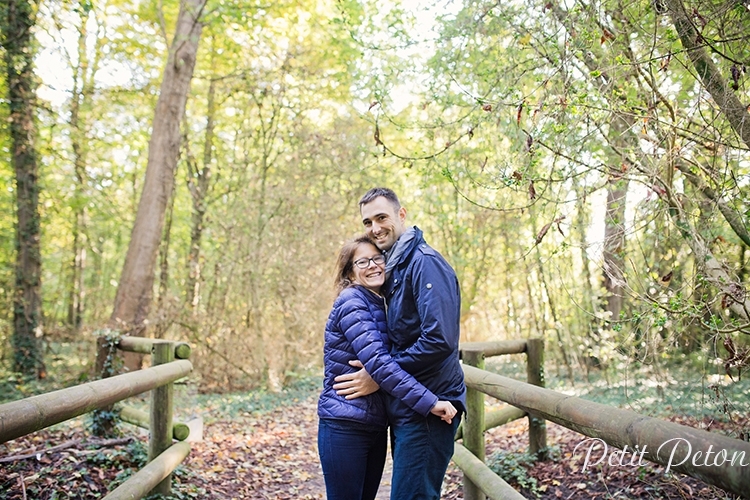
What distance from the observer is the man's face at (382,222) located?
2947 mm

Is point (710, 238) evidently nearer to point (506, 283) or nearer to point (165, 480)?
point (165, 480)

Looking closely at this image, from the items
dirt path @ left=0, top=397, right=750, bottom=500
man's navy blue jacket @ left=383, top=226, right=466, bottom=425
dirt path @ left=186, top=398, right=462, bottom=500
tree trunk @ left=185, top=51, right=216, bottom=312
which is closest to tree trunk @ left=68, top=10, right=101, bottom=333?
tree trunk @ left=185, top=51, right=216, bottom=312

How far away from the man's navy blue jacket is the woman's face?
0.36ft

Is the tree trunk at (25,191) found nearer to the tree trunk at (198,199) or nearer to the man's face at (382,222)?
the tree trunk at (198,199)

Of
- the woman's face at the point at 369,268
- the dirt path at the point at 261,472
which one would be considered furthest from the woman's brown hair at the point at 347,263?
the dirt path at the point at 261,472

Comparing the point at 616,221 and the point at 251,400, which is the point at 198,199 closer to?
Answer: the point at 251,400

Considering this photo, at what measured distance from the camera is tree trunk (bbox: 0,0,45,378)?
8.87m

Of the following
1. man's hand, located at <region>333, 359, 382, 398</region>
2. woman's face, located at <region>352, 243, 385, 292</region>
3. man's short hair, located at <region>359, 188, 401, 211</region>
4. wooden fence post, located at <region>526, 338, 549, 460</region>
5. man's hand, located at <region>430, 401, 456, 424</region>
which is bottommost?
wooden fence post, located at <region>526, 338, 549, 460</region>

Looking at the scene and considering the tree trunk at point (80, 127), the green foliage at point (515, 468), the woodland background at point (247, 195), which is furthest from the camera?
the tree trunk at point (80, 127)

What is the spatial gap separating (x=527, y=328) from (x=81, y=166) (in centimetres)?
929

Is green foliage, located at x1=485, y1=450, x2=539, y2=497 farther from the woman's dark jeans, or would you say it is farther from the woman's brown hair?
the woman's brown hair

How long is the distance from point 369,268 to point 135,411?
338cm

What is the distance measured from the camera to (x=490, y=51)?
4977 millimetres

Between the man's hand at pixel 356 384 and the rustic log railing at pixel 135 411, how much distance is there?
1.36 metres
